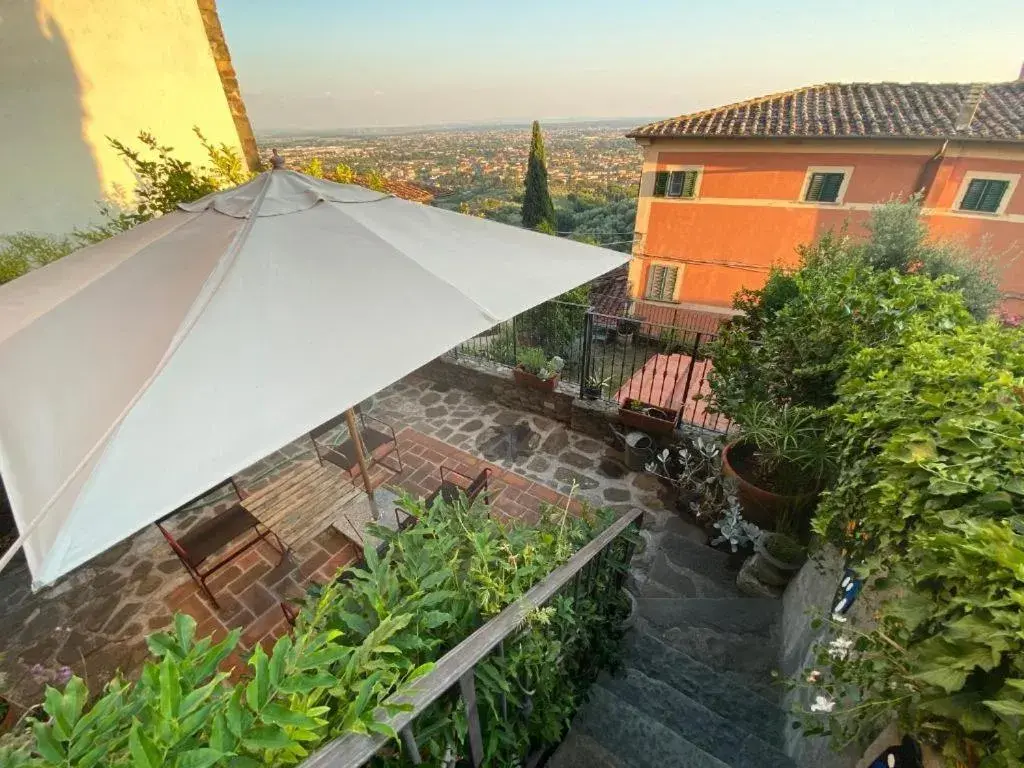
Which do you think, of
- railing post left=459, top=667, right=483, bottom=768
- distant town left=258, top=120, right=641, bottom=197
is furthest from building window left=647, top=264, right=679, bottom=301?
railing post left=459, top=667, right=483, bottom=768

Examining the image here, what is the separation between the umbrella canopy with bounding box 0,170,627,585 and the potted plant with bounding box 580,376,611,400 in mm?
2464

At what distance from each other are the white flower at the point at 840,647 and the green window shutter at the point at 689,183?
53.8ft

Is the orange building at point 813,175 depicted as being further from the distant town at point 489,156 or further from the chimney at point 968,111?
the distant town at point 489,156

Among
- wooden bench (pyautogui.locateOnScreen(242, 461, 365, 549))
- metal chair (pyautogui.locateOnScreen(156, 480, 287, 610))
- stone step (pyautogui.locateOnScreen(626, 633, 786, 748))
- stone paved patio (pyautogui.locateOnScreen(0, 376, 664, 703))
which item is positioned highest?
wooden bench (pyautogui.locateOnScreen(242, 461, 365, 549))

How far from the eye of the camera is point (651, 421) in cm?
445

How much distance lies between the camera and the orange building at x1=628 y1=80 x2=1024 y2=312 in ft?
38.2

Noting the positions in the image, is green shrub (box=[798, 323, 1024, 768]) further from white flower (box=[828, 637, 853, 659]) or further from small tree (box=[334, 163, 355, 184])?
small tree (box=[334, 163, 355, 184])

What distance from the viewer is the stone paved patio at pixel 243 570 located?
305 centimetres

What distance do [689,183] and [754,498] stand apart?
14.9 m

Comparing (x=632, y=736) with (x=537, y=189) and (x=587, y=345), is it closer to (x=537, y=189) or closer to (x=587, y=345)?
(x=587, y=345)

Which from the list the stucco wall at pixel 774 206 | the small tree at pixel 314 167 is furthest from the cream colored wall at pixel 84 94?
the stucco wall at pixel 774 206

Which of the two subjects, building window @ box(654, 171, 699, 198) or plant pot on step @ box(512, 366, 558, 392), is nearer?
plant pot on step @ box(512, 366, 558, 392)

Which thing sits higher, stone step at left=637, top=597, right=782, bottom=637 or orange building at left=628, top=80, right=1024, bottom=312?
orange building at left=628, top=80, right=1024, bottom=312

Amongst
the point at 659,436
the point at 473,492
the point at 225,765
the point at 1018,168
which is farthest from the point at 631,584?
the point at 1018,168
